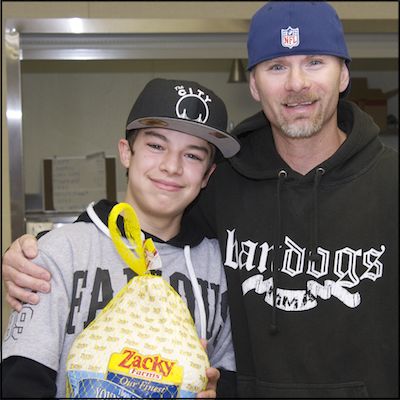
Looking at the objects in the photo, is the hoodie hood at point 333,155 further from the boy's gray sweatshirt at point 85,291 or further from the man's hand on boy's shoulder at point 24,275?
the man's hand on boy's shoulder at point 24,275

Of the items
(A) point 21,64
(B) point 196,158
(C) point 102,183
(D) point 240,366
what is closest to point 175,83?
(B) point 196,158

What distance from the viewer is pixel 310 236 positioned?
4.13ft

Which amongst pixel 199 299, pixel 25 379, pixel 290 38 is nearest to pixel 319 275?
pixel 199 299

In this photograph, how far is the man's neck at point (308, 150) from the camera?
134cm

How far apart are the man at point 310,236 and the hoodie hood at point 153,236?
66mm

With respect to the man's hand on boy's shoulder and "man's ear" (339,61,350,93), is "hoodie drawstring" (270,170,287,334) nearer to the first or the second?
"man's ear" (339,61,350,93)

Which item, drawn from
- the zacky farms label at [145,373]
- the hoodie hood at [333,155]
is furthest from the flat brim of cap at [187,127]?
the zacky farms label at [145,373]

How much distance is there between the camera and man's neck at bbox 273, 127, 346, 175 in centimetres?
134

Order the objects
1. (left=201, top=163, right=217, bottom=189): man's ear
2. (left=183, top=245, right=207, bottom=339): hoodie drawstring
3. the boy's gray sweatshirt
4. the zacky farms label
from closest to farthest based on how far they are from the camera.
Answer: the zacky farms label
the boy's gray sweatshirt
(left=183, top=245, right=207, bottom=339): hoodie drawstring
(left=201, top=163, right=217, bottom=189): man's ear

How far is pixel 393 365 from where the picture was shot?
1216mm

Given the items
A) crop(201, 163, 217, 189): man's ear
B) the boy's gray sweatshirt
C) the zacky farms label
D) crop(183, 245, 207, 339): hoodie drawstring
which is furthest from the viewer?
crop(201, 163, 217, 189): man's ear

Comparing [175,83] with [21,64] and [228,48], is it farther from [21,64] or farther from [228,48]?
[21,64]

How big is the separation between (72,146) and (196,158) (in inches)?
57.5

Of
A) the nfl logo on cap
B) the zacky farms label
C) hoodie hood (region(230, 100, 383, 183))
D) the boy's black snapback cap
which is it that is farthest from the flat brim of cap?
the zacky farms label
